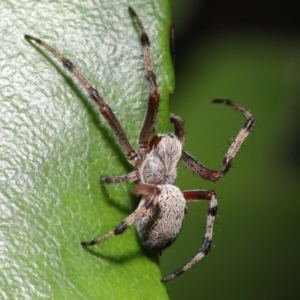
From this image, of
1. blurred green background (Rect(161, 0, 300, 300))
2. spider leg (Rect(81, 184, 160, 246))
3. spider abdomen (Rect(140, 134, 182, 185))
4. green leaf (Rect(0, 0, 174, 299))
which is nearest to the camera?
green leaf (Rect(0, 0, 174, 299))

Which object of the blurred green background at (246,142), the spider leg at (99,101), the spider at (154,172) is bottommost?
the blurred green background at (246,142)

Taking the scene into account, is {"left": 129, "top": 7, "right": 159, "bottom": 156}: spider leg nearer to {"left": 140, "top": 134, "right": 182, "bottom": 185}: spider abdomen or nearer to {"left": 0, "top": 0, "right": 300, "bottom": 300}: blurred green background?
{"left": 0, "top": 0, "right": 300, "bottom": 300}: blurred green background

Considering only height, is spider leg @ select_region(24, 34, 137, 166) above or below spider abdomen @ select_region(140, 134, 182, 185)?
above

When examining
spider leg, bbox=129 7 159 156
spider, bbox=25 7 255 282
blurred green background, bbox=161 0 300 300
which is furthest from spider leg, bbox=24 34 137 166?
blurred green background, bbox=161 0 300 300

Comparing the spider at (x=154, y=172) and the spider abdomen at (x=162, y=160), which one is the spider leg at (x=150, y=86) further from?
the spider abdomen at (x=162, y=160)

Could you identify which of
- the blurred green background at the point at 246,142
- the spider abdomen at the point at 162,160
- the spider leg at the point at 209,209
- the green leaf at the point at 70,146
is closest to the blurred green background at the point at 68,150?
the green leaf at the point at 70,146

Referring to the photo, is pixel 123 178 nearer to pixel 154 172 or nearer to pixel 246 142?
pixel 154 172

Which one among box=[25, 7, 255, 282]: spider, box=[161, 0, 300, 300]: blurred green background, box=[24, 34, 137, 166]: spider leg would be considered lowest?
box=[161, 0, 300, 300]: blurred green background

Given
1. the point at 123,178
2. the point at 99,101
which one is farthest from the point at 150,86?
the point at 123,178
